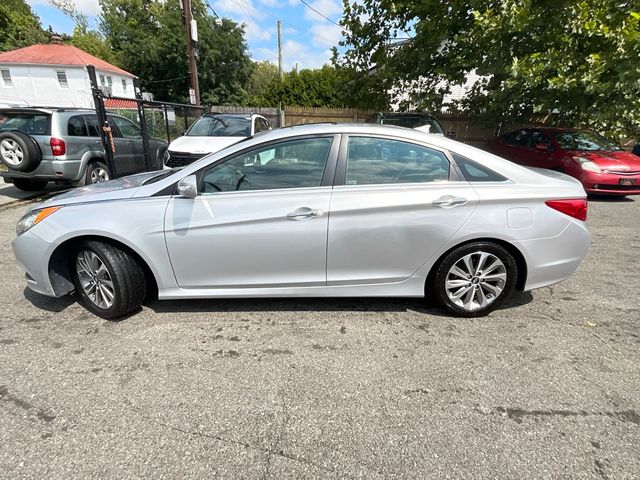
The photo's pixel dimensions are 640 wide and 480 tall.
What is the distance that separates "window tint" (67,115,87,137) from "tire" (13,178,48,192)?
115 cm

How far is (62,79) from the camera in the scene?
3225cm

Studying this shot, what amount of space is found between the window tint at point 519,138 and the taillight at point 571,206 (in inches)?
272

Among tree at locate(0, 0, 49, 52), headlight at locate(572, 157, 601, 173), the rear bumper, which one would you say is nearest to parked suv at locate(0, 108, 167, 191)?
the rear bumper

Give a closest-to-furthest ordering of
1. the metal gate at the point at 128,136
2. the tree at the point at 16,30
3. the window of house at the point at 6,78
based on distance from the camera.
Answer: the metal gate at the point at 128,136 → the window of house at the point at 6,78 → the tree at the point at 16,30

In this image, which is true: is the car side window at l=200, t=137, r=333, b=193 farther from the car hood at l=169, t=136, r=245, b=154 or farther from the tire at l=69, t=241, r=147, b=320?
the car hood at l=169, t=136, r=245, b=154

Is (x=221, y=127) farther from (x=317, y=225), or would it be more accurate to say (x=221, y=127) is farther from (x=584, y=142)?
(x=584, y=142)

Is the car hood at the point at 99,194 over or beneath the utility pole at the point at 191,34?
beneath

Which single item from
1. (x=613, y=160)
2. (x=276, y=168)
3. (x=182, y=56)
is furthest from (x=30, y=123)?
(x=182, y=56)

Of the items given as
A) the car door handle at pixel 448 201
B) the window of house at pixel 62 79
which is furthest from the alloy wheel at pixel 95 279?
the window of house at pixel 62 79

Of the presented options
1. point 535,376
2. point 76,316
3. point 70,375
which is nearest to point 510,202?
point 535,376

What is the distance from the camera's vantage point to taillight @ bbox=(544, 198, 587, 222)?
2.82m

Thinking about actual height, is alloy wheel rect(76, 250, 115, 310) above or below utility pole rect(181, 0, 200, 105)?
below

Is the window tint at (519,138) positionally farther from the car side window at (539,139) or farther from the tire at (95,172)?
the tire at (95,172)

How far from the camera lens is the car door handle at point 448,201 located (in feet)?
8.92
